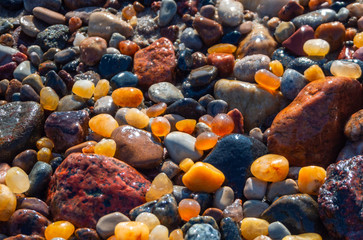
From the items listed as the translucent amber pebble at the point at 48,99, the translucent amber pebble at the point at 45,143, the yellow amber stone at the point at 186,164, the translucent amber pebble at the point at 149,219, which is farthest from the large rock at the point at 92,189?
the translucent amber pebble at the point at 48,99

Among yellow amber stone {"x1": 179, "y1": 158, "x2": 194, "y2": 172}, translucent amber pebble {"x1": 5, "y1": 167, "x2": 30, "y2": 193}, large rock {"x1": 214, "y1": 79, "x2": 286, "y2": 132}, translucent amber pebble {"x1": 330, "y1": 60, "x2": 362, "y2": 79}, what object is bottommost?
translucent amber pebble {"x1": 5, "y1": 167, "x2": 30, "y2": 193}

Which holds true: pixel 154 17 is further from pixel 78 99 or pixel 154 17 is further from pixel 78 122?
pixel 78 122

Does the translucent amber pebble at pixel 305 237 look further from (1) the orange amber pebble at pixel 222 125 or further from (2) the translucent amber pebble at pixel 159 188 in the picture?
(1) the orange amber pebble at pixel 222 125

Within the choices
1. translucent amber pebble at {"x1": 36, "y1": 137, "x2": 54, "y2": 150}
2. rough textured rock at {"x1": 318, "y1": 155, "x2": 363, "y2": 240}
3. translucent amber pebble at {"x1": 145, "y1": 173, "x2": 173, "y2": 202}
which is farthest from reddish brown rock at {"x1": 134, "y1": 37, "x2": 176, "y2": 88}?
rough textured rock at {"x1": 318, "y1": 155, "x2": 363, "y2": 240}

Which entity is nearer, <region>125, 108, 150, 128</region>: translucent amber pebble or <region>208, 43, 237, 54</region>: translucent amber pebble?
<region>125, 108, 150, 128</region>: translucent amber pebble

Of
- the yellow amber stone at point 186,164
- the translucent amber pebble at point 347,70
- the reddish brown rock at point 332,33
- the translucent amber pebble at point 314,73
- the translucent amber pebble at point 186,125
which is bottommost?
the yellow amber stone at point 186,164

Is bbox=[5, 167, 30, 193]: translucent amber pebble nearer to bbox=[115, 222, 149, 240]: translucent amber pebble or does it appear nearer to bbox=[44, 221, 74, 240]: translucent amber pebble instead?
bbox=[44, 221, 74, 240]: translucent amber pebble

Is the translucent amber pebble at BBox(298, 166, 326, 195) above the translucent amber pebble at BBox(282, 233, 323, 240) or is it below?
above

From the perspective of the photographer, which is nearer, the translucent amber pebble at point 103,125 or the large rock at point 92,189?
the large rock at point 92,189
